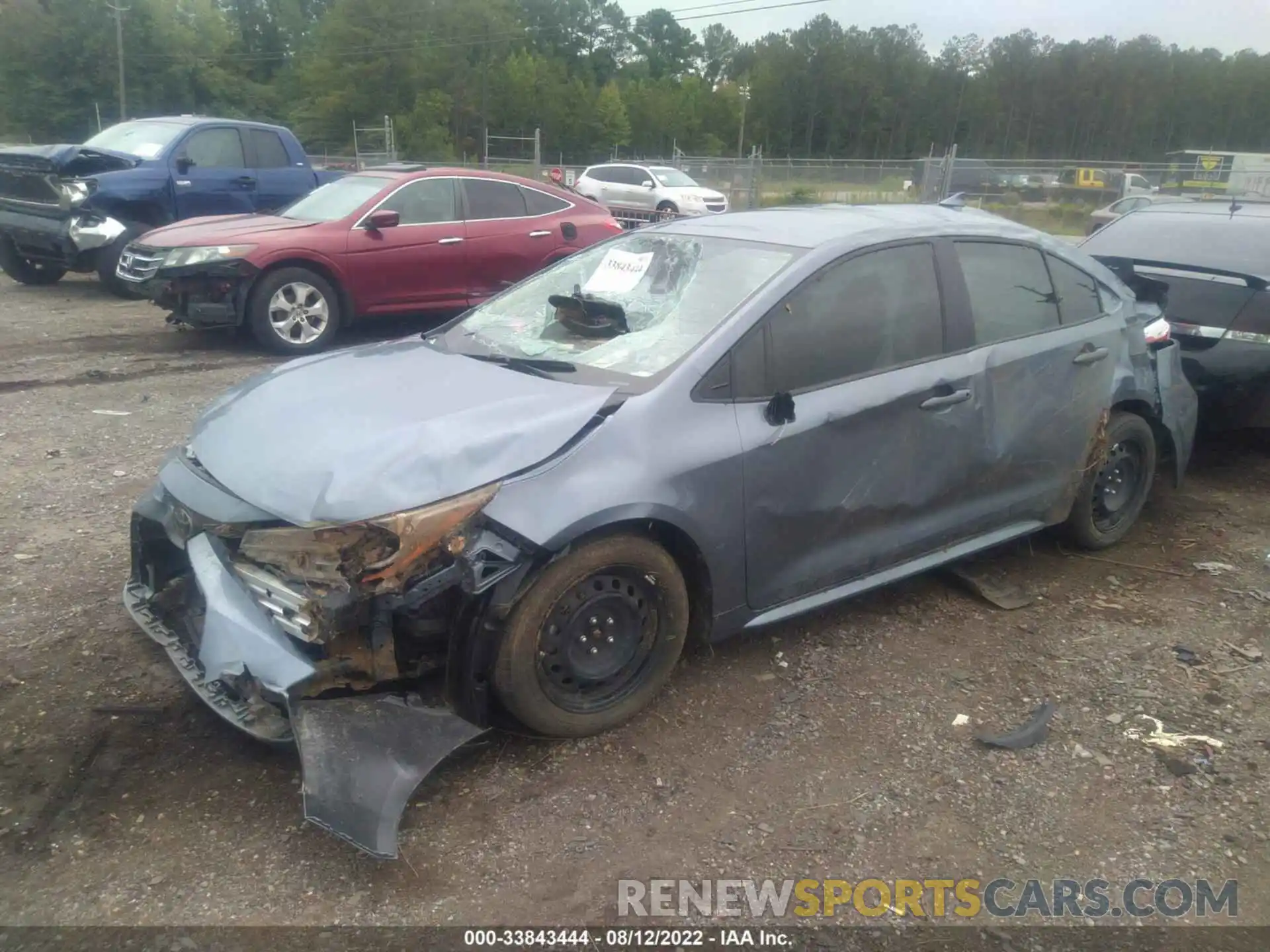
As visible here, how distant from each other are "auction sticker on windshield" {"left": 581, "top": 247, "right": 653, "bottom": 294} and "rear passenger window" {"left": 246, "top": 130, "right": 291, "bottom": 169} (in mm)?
9095

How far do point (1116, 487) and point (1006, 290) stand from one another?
51.2 inches

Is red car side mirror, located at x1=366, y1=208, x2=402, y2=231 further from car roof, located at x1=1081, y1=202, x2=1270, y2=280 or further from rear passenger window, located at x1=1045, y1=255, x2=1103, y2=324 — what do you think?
rear passenger window, located at x1=1045, y1=255, x2=1103, y2=324

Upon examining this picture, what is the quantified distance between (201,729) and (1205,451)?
6454 millimetres

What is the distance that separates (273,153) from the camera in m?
11.9

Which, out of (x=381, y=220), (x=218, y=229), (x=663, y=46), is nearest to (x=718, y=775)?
(x=381, y=220)

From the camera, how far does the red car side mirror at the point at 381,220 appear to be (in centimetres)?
872

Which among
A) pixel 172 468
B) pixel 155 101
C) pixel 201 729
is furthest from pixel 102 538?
pixel 155 101

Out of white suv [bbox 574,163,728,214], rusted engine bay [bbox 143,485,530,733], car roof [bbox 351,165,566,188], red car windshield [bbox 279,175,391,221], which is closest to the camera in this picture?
rusted engine bay [bbox 143,485,530,733]

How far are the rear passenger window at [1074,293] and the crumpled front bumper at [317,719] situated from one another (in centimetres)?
324

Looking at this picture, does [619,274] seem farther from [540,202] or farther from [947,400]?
[540,202]

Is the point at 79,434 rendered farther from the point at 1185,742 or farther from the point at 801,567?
the point at 1185,742

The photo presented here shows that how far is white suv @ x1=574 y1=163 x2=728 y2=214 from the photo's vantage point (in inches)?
957

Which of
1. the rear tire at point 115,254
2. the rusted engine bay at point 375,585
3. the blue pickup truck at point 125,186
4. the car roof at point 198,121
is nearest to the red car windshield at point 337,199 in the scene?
the blue pickup truck at point 125,186

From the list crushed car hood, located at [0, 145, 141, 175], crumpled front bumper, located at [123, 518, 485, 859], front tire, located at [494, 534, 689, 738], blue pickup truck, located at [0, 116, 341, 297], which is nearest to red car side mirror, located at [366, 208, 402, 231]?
blue pickup truck, located at [0, 116, 341, 297]
